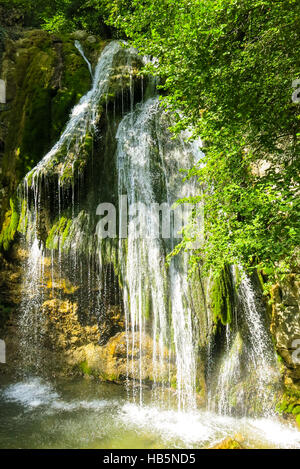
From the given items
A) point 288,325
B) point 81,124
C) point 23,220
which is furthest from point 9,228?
point 288,325

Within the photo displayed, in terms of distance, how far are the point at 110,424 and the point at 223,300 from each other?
11.4 feet

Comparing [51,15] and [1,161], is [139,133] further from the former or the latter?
[51,15]

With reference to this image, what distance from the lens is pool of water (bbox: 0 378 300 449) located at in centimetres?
526

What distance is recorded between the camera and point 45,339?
789 centimetres

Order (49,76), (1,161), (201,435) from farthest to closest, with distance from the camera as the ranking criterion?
1. (1,161)
2. (49,76)
3. (201,435)

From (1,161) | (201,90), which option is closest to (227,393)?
(201,90)

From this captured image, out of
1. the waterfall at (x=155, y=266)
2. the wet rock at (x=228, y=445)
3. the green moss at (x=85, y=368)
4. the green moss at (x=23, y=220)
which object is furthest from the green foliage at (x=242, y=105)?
the green moss at (x=23, y=220)

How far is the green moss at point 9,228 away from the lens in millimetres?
8055

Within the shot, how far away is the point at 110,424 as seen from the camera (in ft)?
19.1

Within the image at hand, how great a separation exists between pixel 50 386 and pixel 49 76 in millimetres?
9016

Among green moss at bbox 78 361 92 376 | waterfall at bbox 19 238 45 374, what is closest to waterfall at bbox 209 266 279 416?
green moss at bbox 78 361 92 376

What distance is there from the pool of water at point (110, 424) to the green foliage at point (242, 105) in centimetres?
319

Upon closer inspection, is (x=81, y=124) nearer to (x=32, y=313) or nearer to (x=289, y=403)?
(x=32, y=313)

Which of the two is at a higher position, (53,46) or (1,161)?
(53,46)
